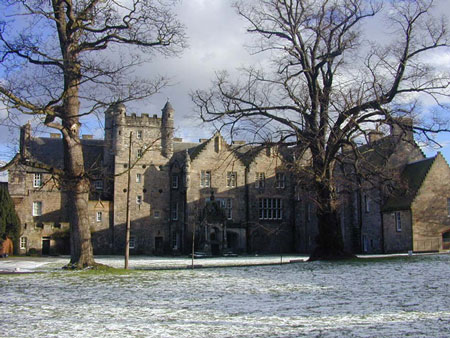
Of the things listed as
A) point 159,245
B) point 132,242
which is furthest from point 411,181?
point 132,242

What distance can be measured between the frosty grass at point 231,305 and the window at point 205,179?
3127 centimetres

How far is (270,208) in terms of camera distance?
A: 5116 cm

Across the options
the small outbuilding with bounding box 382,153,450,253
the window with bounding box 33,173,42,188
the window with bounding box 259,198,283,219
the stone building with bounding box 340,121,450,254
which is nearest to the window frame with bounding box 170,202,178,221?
the window with bounding box 259,198,283,219

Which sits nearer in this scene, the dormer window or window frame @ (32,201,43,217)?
window frame @ (32,201,43,217)

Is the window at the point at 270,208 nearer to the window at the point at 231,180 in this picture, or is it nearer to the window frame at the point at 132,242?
the window at the point at 231,180

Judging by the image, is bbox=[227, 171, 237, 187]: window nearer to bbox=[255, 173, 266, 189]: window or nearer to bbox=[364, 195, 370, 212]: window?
bbox=[255, 173, 266, 189]: window

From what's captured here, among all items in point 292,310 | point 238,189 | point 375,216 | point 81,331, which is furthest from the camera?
point 238,189

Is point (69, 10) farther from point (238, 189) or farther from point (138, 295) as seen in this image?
point (238, 189)

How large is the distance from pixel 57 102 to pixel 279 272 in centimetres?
1057

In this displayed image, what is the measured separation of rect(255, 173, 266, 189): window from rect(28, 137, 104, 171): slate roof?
53.3 ft

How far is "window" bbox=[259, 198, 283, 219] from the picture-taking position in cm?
5081

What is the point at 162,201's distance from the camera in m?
50.4

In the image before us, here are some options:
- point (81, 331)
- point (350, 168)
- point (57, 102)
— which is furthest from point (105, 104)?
point (350, 168)

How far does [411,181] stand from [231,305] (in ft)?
100
